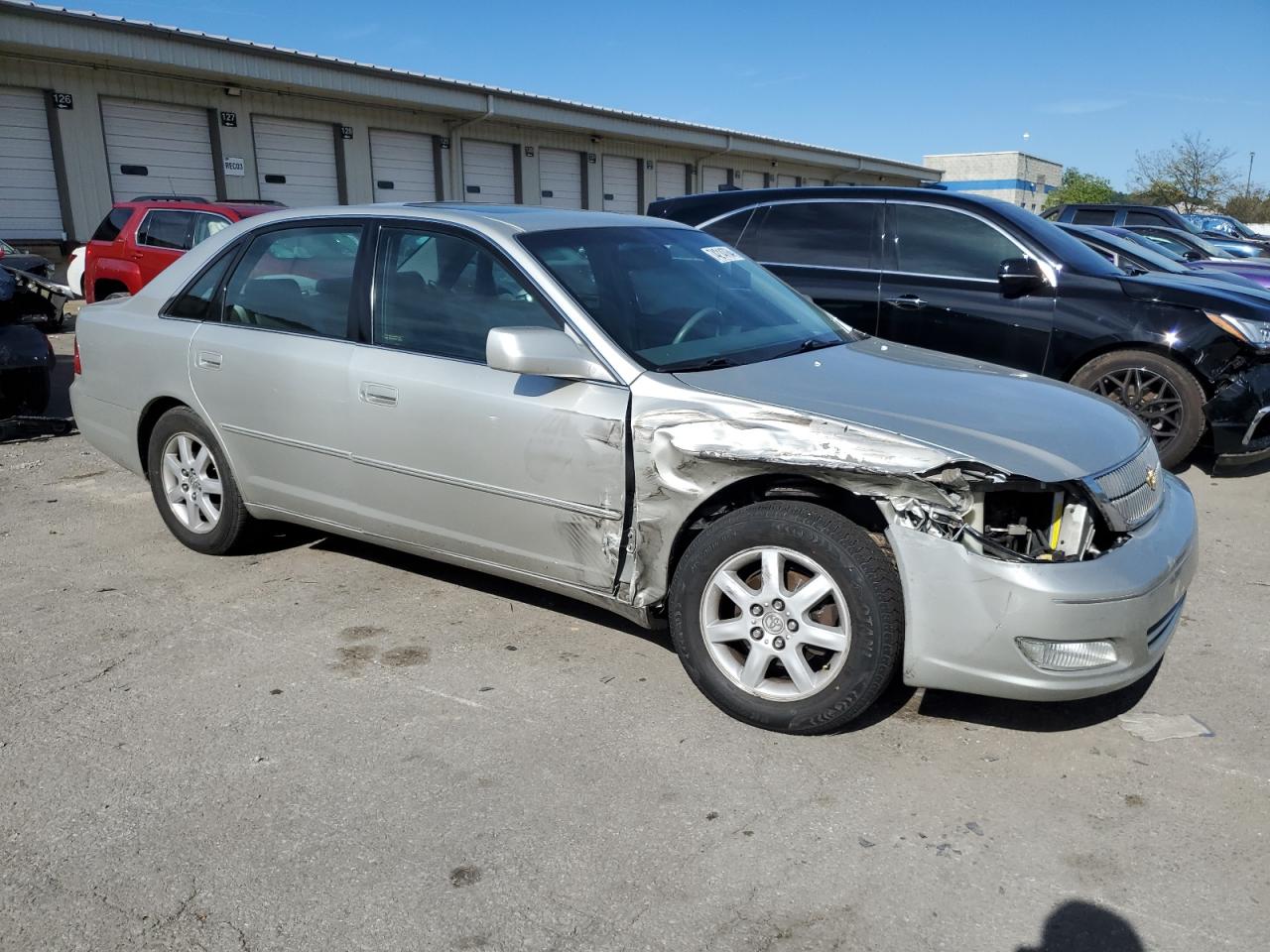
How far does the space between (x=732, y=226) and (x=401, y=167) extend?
17.4m

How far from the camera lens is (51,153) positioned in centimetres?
1708

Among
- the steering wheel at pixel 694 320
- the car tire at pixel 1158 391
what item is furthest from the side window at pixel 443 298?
the car tire at pixel 1158 391

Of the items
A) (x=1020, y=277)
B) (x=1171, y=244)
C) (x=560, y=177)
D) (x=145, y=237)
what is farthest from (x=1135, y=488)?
(x=560, y=177)

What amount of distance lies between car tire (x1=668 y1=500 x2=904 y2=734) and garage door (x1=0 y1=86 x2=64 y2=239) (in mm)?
17662

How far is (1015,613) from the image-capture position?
285cm

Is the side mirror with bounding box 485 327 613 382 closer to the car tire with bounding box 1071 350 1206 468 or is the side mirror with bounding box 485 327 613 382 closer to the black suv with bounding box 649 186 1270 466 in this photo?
the black suv with bounding box 649 186 1270 466

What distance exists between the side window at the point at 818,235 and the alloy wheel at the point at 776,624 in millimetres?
4310

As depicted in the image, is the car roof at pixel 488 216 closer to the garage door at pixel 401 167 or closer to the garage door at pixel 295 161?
the garage door at pixel 295 161

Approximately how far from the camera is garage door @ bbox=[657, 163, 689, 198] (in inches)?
1199

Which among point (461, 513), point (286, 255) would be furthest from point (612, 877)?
point (286, 255)

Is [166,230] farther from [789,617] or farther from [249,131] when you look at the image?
[789,617]

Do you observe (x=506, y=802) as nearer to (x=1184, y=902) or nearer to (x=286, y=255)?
(x=1184, y=902)

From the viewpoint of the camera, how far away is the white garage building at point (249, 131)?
1673cm

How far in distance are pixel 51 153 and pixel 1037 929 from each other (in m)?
19.4
